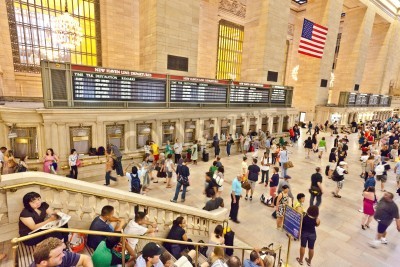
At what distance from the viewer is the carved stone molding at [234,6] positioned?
2393cm

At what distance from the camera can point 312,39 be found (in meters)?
14.9

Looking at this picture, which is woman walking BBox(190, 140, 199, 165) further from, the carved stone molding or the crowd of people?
the carved stone molding

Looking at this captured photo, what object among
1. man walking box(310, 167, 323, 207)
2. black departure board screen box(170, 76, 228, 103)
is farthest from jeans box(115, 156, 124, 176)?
man walking box(310, 167, 323, 207)

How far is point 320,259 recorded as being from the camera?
514 cm

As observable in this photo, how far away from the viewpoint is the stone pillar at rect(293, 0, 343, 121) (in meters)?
22.1

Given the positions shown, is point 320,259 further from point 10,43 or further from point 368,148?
point 10,43

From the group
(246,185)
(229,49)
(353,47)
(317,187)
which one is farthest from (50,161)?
(353,47)

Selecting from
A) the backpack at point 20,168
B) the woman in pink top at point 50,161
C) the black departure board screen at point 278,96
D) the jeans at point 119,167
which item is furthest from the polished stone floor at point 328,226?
the black departure board screen at point 278,96

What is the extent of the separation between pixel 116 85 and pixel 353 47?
104 feet

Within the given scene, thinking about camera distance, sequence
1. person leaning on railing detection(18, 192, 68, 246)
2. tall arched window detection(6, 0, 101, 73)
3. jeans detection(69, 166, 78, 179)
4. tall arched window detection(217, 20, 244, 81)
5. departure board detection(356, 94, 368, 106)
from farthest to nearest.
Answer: tall arched window detection(217, 20, 244, 81) < departure board detection(356, 94, 368, 106) < tall arched window detection(6, 0, 101, 73) < jeans detection(69, 166, 78, 179) < person leaning on railing detection(18, 192, 68, 246)

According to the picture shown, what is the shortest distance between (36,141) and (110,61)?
9.81 m

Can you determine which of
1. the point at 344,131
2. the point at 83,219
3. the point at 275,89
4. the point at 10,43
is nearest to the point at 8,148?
the point at 83,219

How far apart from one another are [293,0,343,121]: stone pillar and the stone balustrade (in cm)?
2287

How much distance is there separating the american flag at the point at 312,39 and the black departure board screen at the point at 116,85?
10.5 m
